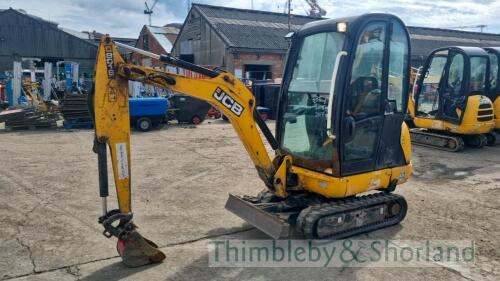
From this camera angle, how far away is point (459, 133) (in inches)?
395

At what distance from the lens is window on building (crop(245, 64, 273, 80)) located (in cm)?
2489

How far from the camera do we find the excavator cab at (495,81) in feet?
34.2

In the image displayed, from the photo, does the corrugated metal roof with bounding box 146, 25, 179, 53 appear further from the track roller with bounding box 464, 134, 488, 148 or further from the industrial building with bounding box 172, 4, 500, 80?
the track roller with bounding box 464, 134, 488, 148

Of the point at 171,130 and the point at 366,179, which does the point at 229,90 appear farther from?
the point at 171,130

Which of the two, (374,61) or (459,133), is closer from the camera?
A: (374,61)

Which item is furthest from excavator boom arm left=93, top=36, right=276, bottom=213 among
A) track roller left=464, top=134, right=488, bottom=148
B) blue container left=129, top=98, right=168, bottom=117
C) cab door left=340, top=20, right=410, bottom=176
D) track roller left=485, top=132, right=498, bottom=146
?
blue container left=129, top=98, right=168, bottom=117

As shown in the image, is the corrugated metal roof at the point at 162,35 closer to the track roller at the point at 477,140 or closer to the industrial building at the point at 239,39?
the industrial building at the point at 239,39

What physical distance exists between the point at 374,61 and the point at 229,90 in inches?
Result: 67.7

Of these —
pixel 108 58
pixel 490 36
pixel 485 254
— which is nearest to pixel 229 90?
pixel 108 58

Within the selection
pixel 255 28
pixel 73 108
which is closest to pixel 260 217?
pixel 73 108

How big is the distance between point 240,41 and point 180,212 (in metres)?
20.0

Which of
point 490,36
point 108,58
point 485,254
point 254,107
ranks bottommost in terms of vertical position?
point 485,254

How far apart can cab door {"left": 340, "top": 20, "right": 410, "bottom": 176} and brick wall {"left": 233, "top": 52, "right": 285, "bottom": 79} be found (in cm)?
1934

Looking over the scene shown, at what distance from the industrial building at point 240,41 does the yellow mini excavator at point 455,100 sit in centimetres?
1229
